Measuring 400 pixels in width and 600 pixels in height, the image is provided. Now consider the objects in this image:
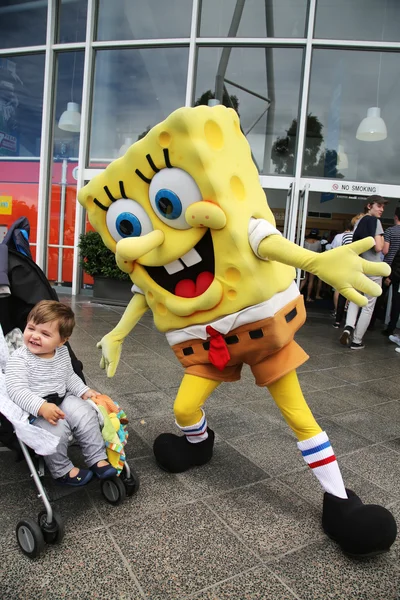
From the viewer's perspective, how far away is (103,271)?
8.71 meters

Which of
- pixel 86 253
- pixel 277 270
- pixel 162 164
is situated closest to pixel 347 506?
pixel 277 270

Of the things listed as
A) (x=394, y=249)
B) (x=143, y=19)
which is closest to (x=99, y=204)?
(x=394, y=249)

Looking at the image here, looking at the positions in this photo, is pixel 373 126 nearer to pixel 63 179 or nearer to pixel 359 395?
pixel 359 395

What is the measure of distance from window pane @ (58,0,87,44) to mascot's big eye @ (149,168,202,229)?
9.30 meters

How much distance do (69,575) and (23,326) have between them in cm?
140

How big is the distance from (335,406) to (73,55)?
942 cm

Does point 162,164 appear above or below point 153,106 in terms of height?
below

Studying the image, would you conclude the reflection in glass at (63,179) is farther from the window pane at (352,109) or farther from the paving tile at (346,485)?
the paving tile at (346,485)

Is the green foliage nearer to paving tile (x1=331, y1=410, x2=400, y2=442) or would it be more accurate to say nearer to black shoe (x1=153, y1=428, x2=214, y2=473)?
paving tile (x1=331, y1=410, x2=400, y2=442)

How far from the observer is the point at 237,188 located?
2.34m

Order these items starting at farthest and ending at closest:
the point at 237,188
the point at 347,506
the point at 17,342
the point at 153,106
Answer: the point at 153,106, the point at 17,342, the point at 237,188, the point at 347,506

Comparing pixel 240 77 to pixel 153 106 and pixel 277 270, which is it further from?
pixel 277 270

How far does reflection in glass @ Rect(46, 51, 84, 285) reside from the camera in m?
10.1

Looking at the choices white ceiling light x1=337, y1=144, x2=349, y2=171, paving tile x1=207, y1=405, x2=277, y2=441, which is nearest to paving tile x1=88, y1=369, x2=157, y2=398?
paving tile x1=207, y1=405, x2=277, y2=441
